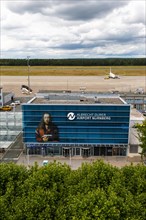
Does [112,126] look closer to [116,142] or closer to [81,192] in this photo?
[116,142]

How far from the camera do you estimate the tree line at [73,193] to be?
22.0m

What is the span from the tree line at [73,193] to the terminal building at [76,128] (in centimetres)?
1946

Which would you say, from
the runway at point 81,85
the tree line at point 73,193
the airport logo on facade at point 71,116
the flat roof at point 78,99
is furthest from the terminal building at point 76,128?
the runway at point 81,85

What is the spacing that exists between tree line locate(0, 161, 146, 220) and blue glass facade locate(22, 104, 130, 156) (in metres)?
19.4

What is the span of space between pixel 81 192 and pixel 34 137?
25014 millimetres

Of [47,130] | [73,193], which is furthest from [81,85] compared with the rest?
[73,193]

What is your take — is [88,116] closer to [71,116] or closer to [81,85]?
[71,116]

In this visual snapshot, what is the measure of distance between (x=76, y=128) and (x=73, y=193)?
23346 millimetres

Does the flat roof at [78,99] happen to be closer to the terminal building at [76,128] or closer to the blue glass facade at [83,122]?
the terminal building at [76,128]

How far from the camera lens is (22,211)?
22859mm

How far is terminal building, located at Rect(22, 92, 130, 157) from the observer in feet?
156

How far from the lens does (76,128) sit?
47969mm

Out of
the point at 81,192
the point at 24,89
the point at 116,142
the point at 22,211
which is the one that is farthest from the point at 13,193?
the point at 24,89

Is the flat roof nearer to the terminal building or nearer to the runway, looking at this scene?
the terminal building
